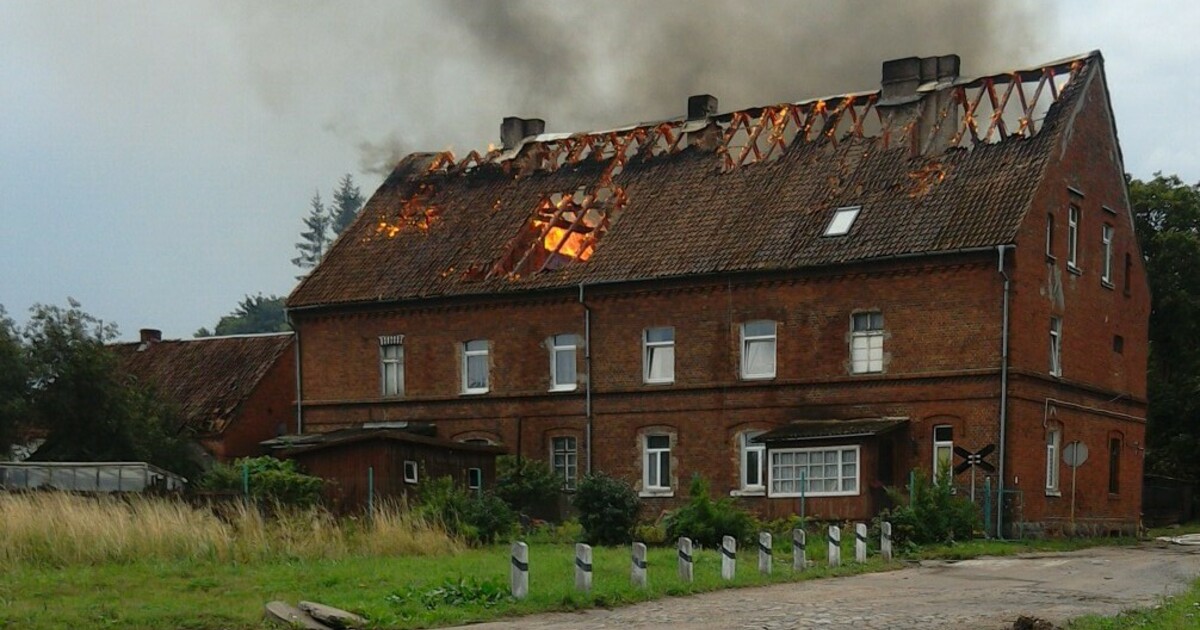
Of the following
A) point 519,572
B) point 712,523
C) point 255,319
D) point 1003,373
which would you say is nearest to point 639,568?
point 519,572

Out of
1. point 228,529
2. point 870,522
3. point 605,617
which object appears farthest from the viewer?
point 870,522

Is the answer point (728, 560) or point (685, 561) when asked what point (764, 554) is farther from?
point (685, 561)

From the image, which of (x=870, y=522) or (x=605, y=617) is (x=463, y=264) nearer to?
(x=870, y=522)

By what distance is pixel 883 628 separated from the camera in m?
17.6

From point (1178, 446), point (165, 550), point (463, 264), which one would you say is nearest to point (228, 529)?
point (165, 550)

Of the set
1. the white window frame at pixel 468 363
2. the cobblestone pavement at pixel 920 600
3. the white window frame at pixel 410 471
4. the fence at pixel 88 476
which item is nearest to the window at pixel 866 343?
the cobblestone pavement at pixel 920 600

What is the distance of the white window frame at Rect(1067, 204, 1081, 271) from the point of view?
133ft

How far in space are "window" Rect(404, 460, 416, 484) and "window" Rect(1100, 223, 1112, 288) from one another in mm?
19167

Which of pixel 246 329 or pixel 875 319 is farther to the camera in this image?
pixel 246 329

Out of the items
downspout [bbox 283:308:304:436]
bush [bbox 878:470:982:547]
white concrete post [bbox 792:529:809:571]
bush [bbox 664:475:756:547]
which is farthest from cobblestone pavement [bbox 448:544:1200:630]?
downspout [bbox 283:308:304:436]

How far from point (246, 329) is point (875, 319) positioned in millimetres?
85833

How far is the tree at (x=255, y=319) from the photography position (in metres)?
118

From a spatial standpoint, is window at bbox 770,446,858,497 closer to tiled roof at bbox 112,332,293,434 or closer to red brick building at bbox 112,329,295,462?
red brick building at bbox 112,329,295,462

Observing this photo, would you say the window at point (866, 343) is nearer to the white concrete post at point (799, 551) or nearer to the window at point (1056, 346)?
the window at point (1056, 346)
